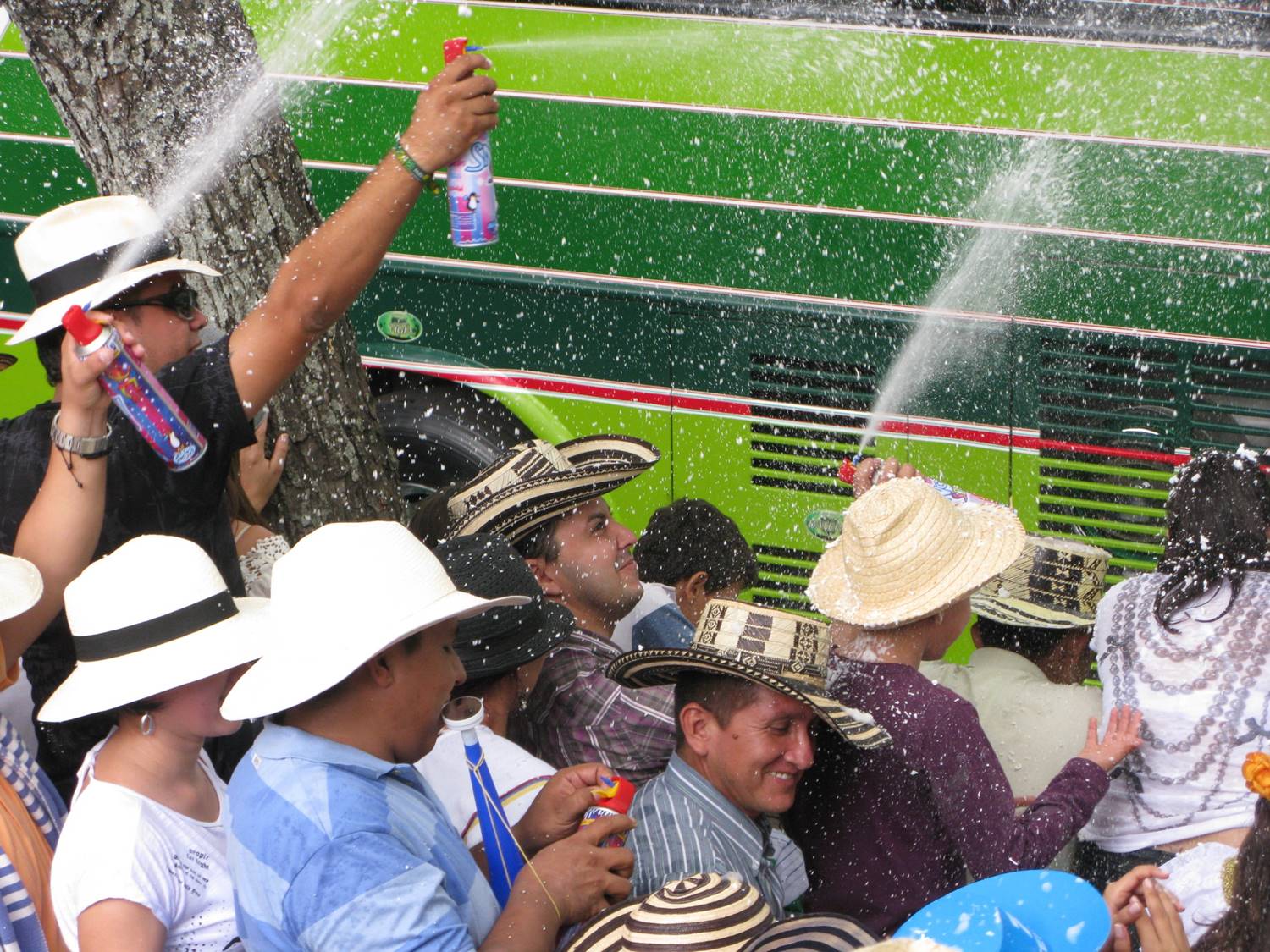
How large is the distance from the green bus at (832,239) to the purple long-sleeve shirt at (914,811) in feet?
7.11

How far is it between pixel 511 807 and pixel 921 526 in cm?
116

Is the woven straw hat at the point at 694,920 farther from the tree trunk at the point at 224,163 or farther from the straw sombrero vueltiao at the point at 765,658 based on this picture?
the tree trunk at the point at 224,163

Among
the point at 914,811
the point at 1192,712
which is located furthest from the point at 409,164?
the point at 1192,712

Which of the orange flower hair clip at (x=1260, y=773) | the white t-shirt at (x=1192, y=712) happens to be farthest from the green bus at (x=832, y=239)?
the orange flower hair clip at (x=1260, y=773)

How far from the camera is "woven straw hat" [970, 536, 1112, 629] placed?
3.88 m

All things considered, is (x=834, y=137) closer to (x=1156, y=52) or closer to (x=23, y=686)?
(x=1156, y=52)

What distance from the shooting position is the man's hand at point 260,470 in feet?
14.0

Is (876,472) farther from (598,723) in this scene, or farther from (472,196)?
(472,196)

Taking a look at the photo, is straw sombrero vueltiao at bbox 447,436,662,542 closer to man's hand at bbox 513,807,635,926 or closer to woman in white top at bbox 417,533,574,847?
woman in white top at bbox 417,533,574,847

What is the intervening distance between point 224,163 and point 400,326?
1688 mm

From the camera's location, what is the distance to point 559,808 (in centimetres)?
275

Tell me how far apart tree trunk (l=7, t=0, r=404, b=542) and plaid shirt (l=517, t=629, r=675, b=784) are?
4.23 ft

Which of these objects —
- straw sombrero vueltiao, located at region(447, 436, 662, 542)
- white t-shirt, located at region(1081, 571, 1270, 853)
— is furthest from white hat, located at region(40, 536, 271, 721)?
white t-shirt, located at region(1081, 571, 1270, 853)

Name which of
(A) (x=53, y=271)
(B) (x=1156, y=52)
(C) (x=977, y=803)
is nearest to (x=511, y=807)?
(C) (x=977, y=803)
